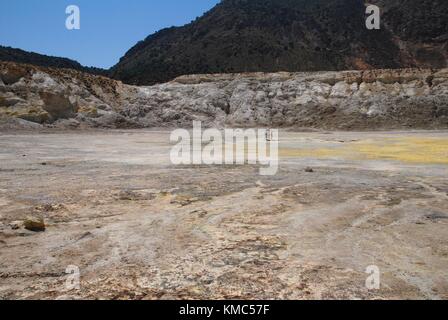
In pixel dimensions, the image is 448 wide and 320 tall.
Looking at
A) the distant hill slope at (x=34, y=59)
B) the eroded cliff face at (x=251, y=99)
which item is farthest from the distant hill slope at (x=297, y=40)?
the eroded cliff face at (x=251, y=99)

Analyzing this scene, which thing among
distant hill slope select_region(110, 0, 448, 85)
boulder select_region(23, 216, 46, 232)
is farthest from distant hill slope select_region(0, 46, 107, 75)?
boulder select_region(23, 216, 46, 232)

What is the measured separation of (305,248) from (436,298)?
207 centimetres

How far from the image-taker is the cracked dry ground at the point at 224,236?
532 cm

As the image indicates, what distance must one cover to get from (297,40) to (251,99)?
52390mm

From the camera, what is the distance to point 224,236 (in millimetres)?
7316

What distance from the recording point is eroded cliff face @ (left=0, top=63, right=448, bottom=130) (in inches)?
1724

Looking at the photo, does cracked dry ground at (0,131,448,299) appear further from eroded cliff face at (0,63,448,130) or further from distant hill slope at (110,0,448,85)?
distant hill slope at (110,0,448,85)

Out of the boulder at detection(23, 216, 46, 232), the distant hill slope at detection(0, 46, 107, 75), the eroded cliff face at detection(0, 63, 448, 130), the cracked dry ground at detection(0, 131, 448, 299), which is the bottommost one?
the cracked dry ground at detection(0, 131, 448, 299)

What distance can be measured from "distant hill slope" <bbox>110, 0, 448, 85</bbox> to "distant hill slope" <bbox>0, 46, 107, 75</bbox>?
12194mm

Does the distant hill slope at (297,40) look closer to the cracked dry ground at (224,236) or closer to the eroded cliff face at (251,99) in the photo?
the eroded cliff face at (251,99)

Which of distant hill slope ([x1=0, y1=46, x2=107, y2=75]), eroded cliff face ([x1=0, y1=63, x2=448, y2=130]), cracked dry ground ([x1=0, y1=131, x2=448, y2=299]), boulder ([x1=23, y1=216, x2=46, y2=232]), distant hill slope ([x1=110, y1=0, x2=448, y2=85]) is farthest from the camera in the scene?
distant hill slope ([x1=110, y1=0, x2=448, y2=85])

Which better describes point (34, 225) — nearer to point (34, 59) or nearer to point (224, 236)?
point (224, 236)

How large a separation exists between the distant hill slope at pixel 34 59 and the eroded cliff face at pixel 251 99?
44.5 meters

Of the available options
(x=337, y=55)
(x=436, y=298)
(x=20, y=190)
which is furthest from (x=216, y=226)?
(x=337, y=55)
